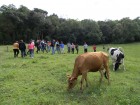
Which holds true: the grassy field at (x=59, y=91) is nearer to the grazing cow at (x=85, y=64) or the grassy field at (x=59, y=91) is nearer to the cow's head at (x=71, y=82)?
the cow's head at (x=71, y=82)

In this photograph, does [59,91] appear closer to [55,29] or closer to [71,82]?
[71,82]

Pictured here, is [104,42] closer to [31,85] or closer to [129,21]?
[129,21]

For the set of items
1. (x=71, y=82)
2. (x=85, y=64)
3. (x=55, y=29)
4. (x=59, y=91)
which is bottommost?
(x=59, y=91)

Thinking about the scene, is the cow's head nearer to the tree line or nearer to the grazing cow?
the grazing cow

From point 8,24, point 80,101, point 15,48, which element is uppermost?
point 8,24

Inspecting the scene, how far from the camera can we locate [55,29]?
89.1 metres

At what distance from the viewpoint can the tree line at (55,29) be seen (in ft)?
258

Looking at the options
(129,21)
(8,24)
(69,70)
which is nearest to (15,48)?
(69,70)

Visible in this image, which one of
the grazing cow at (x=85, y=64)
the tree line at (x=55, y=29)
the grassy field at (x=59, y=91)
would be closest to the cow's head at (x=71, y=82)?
the grazing cow at (x=85, y=64)

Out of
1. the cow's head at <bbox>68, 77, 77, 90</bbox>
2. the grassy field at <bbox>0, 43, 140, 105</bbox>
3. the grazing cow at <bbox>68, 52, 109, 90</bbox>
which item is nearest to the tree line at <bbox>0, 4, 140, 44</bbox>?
the grassy field at <bbox>0, 43, 140, 105</bbox>

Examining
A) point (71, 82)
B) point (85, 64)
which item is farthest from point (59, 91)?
point (85, 64)

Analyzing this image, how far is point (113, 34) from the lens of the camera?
98.8 m

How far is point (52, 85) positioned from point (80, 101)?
291cm

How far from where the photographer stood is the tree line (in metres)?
78.7
